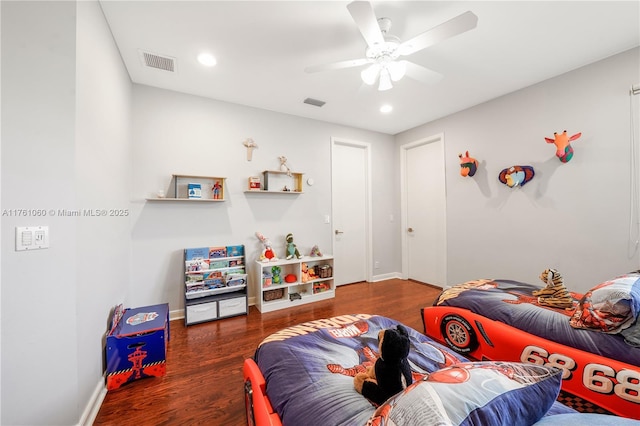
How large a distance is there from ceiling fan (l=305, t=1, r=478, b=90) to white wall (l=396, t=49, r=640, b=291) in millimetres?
Result: 1684

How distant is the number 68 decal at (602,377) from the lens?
1198mm

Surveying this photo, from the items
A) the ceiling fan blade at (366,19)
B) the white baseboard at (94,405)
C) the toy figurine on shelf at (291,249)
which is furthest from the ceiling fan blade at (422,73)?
the white baseboard at (94,405)

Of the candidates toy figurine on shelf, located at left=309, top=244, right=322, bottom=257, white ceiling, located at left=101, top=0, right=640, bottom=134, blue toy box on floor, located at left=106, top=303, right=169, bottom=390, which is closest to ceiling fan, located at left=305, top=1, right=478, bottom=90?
white ceiling, located at left=101, top=0, right=640, bottom=134

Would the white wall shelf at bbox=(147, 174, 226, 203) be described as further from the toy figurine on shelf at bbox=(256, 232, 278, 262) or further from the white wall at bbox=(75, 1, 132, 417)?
the toy figurine on shelf at bbox=(256, 232, 278, 262)

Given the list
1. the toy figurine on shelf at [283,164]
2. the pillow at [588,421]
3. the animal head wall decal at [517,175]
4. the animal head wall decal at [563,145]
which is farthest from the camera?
the toy figurine on shelf at [283,164]

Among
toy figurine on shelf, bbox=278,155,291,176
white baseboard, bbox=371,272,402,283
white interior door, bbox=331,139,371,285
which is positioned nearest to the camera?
toy figurine on shelf, bbox=278,155,291,176

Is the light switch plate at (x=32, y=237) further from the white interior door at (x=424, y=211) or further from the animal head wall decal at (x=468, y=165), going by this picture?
the white interior door at (x=424, y=211)

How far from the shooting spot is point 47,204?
124 centimetres

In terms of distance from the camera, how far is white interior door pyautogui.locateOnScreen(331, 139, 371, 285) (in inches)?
159

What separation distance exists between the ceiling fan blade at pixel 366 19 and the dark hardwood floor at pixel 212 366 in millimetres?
2462

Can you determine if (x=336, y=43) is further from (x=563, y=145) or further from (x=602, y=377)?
(x=602, y=377)

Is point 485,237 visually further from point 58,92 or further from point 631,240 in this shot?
point 58,92

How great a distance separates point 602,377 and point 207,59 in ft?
11.6

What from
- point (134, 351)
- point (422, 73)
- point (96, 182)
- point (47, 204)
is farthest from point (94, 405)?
point (422, 73)
